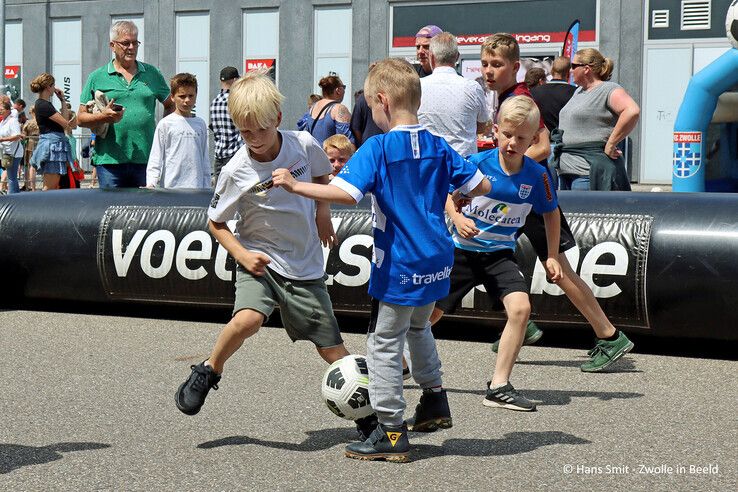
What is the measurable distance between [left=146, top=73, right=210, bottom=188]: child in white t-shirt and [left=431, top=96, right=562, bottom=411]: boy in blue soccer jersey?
3.58 m

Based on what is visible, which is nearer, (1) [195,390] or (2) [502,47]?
(1) [195,390]

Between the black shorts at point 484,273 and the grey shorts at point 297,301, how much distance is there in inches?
38.8

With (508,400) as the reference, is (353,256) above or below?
above

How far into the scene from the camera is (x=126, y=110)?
887 centimetres

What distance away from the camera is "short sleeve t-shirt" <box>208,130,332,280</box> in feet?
16.0

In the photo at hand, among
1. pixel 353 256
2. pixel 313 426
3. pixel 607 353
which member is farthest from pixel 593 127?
pixel 313 426

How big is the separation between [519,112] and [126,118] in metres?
4.08

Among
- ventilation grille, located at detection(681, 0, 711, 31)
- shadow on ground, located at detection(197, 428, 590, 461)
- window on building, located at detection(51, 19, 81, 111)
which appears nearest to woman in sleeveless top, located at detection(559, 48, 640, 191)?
shadow on ground, located at detection(197, 428, 590, 461)

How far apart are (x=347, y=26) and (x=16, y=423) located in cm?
2111

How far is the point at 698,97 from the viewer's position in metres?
14.5

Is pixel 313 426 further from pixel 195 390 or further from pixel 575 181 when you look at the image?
pixel 575 181

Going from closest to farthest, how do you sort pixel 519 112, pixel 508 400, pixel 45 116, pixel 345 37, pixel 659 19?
1. pixel 508 400
2. pixel 519 112
3. pixel 45 116
4. pixel 659 19
5. pixel 345 37

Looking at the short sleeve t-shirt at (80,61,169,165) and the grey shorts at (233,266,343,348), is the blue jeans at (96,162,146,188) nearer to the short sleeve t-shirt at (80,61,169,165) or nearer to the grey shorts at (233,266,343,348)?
the short sleeve t-shirt at (80,61,169,165)

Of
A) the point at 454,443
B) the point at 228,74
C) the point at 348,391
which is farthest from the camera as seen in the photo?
the point at 228,74
